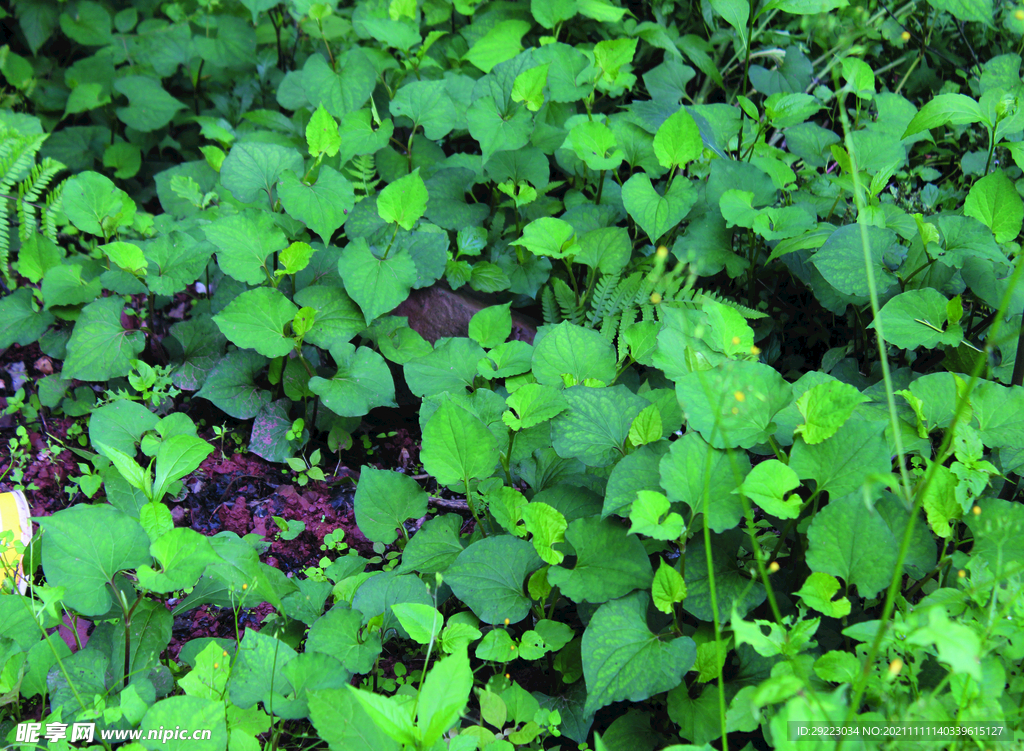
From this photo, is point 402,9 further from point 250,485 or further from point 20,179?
point 250,485

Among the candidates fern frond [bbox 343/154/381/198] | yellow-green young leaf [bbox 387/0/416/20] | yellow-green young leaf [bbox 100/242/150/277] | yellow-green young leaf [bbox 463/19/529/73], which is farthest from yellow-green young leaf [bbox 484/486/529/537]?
yellow-green young leaf [bbox 387/0/416/20]

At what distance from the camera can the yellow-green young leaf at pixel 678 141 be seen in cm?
226

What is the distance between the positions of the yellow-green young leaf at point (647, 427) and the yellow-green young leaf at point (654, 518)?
226 mm

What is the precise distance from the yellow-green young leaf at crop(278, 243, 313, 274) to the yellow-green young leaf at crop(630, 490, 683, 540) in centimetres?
140

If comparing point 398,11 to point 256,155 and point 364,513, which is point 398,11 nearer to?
point 256,155

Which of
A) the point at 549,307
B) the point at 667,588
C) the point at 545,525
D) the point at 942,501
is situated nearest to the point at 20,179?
the point at 549,307

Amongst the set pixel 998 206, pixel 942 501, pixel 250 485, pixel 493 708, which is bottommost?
pixel 250 485

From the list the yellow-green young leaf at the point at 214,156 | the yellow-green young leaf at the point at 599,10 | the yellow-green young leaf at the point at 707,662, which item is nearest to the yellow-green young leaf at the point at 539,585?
the yellow-green young leaf at the point at 707,662

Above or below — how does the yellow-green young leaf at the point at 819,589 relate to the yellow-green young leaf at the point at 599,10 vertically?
below

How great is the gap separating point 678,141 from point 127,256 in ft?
6.17

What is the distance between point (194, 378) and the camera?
2438mm

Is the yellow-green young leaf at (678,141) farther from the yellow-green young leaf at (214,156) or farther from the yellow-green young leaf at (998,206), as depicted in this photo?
the yellow-green young leaf at (214,156)

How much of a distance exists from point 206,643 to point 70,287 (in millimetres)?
1535

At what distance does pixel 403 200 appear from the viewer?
2307 mm
